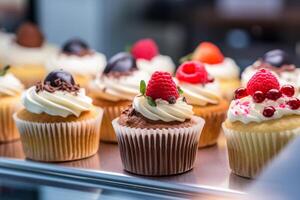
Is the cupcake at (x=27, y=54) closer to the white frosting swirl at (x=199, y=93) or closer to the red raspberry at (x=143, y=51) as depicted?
the red raspberry at (x=143, y=51)

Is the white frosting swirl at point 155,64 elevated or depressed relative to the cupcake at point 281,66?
depressed

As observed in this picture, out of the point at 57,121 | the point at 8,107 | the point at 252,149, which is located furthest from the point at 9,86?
the point at 252,149

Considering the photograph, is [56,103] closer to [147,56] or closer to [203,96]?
[203,96]

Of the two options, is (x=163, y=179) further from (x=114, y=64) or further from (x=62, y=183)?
(x=114, y=64)

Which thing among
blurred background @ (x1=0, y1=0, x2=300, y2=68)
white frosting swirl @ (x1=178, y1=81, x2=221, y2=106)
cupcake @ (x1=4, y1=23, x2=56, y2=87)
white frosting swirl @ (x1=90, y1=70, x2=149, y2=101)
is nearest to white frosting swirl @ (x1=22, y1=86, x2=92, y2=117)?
white frosting swirl @ (x1=90, y1=70, x2=149, y2=101)

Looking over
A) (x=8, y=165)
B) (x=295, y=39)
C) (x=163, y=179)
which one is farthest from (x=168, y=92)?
(x=295, y=39)

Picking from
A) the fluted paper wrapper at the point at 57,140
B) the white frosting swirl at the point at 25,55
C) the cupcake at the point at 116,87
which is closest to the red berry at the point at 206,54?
the cupcake at the point at 116,87

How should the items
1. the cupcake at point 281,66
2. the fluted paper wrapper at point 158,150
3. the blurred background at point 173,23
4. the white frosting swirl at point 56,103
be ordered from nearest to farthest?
the fluted paper wrapper at point 158,150 < the white frosting swirl at point 56,103 < the cupcake at point 281,66 < the blurred background at point 173,23
